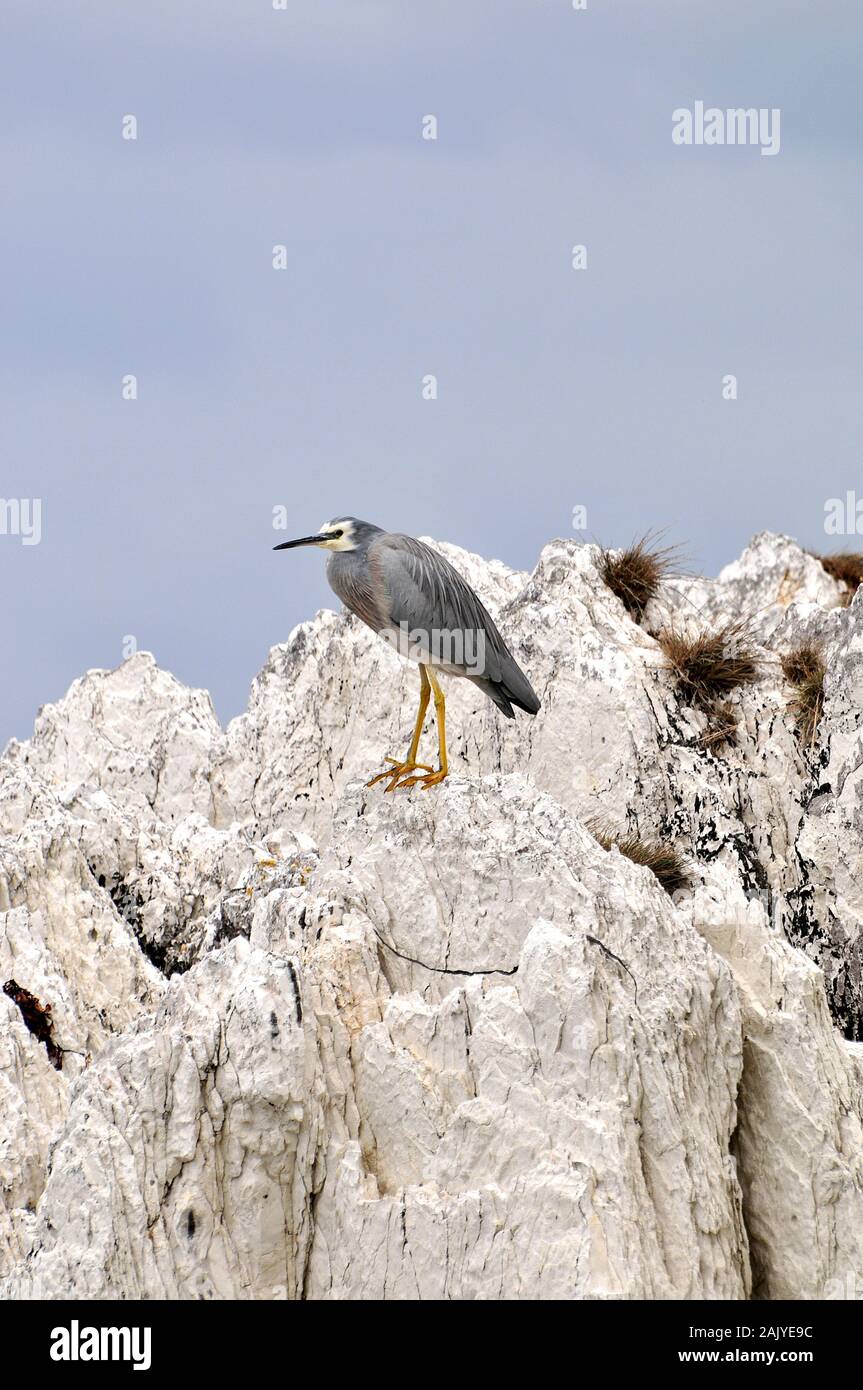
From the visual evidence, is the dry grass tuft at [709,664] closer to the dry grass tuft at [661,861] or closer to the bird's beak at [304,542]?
the dry grass tuft at [661,861]

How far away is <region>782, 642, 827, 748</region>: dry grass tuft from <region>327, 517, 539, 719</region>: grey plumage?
22.4 feet

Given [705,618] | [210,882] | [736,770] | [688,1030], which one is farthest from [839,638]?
[688,1030]

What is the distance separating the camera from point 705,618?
21719 mm

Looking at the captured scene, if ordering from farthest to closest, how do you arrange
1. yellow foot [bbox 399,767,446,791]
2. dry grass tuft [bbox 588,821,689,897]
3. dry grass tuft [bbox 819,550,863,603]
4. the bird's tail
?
dry grass tuft [bbox 819,550,863,603]
dry grass tuft [bbox 588,821,689,897]
the bird's tail
yellow foot [bbox 399,767,446,791]

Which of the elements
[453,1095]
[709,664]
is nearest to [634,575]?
[709,664]

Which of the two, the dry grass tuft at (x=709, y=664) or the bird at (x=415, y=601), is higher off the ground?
the dry grass tuft at (x=709, y=664)

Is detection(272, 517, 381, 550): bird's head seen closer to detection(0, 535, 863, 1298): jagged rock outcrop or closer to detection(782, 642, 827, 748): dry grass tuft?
detection(0, 535, 863, 1298): jagged rock outcrop

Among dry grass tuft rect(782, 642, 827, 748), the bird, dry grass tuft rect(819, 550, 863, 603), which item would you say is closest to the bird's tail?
the bird

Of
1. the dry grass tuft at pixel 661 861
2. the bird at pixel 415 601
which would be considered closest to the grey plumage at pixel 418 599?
the bird at pixel 415 601

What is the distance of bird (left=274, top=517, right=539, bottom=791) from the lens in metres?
12.7

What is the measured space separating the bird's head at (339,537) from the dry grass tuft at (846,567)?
19.0 meters

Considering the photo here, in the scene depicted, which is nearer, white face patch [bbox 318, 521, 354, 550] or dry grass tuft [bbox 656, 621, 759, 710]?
white face patch [bbox 318, 521, 354, 550]

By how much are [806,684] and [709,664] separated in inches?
55.5

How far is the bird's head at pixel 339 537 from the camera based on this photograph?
42.7ft
